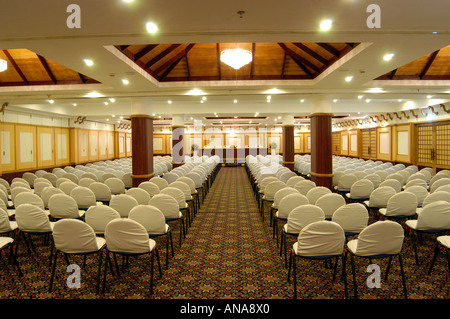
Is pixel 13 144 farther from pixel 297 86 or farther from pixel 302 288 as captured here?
pixel 302 288

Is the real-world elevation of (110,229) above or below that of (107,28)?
below

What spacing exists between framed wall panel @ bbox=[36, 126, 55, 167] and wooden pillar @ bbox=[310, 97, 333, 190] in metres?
12.7

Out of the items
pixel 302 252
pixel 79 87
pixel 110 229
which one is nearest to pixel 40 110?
pixel 79 87

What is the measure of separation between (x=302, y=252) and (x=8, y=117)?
13496 mm

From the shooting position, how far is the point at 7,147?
39.0 ft

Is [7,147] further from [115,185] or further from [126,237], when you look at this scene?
[126,237]

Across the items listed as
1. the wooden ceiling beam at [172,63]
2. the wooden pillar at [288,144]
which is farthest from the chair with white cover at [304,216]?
the wooden pillar at [288,144]

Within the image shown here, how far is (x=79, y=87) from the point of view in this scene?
9.01 meters

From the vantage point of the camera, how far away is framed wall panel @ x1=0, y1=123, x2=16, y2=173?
456 inches

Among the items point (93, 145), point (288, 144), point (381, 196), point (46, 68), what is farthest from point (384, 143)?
point (93, 145)

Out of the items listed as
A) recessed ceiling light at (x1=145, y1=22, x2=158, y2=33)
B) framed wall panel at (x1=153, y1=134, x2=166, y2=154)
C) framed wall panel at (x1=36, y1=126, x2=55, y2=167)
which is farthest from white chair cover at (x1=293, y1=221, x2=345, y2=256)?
framed wall panel at (x1=153, y1=134, x2=166, y2=154)

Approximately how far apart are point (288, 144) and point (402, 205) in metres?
11.0

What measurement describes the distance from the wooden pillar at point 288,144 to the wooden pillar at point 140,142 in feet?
27.7
